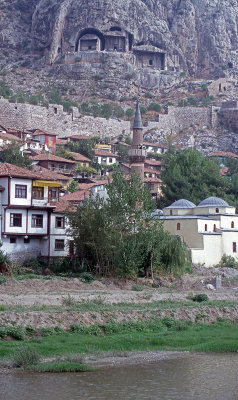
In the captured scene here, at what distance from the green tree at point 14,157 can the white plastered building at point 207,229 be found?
12.3 meters

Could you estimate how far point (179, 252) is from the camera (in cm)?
Answer: 3962

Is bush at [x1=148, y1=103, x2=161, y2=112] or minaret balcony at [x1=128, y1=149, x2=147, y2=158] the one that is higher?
bush at [x1=148, y1=103, x2=161, y2=112]

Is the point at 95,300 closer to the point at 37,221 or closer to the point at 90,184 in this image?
the point at 37,221

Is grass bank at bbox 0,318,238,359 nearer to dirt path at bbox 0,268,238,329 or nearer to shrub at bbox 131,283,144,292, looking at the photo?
dirt path at bbox 0,268,238,329

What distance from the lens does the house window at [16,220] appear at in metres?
37.7

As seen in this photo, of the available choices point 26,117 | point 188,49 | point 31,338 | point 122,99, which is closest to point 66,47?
point 122,99

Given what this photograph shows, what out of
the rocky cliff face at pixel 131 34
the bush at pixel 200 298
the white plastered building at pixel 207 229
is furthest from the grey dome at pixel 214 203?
the rocky cliff face at pixel 131 34

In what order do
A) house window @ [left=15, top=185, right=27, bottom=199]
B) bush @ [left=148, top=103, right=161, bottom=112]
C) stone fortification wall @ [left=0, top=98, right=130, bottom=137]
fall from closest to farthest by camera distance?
house window @ [left=15, top=185, right=27, bottom=199] < stone fortification wall @ [left=0, top=98, right=130, bottom=137] < bush @ [left=148, top=103, right=161, bottom=112]

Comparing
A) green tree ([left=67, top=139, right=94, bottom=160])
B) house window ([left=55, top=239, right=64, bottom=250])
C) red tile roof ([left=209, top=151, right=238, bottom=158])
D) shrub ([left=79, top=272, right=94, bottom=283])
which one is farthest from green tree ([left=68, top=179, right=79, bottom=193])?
red tile roof ([left=209, top=151, right=238, bottom=158])

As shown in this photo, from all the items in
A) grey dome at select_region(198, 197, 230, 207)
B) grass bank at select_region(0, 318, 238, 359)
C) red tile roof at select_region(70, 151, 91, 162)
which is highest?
red tile roof at select_region(70, 151, 91, 162)

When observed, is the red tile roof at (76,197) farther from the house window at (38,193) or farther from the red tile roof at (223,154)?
the red tile roof at (223,154)

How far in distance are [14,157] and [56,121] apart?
25.1 metres

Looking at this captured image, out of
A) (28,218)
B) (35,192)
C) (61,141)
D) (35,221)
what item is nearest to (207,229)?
(35,192)

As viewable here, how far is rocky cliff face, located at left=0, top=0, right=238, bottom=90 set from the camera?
104m
